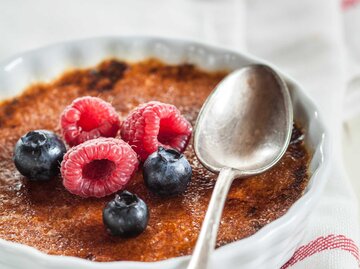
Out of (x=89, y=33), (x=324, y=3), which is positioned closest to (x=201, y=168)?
(x=89, y=33)

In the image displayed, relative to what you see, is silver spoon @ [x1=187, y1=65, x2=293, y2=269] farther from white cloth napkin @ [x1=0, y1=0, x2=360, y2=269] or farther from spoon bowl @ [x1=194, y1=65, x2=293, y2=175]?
white cloth napkin @ [x1=0, y1=0, x2=360, y2=269]

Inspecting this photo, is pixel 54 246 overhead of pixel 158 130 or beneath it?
beneath

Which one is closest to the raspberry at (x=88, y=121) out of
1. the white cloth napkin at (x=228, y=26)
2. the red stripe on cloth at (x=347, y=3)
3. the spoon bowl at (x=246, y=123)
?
the spoon bowl at (x=246, y=123)

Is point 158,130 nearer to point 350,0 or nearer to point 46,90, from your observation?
point 46,90

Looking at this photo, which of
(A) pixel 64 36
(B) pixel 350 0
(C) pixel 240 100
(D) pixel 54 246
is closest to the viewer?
(D) pixel 54 246

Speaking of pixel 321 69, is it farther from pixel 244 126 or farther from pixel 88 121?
pixel 88 121

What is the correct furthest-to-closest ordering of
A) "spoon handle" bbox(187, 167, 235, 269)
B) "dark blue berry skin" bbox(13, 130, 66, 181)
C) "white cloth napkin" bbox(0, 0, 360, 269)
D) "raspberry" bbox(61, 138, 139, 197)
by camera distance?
"white cloth napkin" bbox(0, 0, 360, 269), "dark blue berry skin" bbox(13, 130, 66, 181), "raspberry" bbox(61, 138, 139, 197), "spoon handle" bbox(187, 167, 235, 269)

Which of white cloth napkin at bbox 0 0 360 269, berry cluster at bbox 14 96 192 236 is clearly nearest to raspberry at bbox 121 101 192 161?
berry cluster at bbox 14 96 192 236
